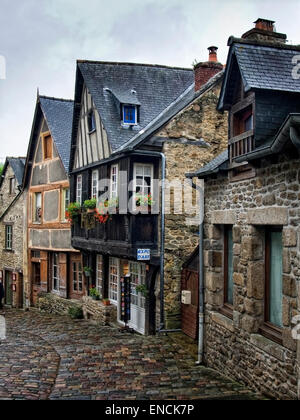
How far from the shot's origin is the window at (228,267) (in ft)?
27.2

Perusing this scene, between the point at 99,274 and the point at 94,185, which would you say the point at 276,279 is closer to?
the point at 94,185

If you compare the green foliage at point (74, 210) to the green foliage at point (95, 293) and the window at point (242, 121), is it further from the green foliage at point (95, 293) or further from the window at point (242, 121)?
the window at point (242, 121)

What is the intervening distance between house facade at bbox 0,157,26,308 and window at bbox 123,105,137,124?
30.2 feet

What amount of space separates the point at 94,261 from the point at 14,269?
7.72 metres

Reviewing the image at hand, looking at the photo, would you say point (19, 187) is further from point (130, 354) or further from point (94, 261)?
point (130, 354)

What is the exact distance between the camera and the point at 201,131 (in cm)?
1209

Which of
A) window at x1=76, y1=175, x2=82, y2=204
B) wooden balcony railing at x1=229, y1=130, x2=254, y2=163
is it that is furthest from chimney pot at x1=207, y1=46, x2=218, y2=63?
wooden balcony railing at x1=229, y1=130, x2=254, y2=163

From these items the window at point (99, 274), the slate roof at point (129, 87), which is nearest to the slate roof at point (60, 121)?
the slate roof at point (129, 87)

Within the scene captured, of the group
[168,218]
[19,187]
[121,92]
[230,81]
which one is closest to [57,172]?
[19,187]

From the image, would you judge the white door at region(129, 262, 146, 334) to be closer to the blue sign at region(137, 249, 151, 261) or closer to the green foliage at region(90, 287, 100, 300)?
the blue sign at region(137, 249, 151, 261)

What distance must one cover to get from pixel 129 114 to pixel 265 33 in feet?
18.1

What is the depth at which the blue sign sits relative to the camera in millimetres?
11281

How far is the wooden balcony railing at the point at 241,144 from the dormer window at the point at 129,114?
567 centimetres

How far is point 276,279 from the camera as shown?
6.68 metres
